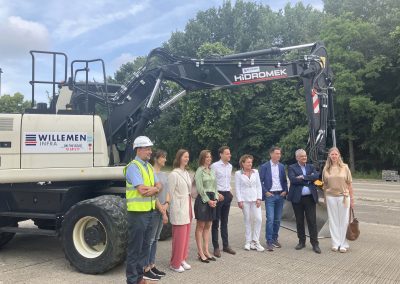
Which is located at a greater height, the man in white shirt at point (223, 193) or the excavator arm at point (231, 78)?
the excavator arm at point (231, 78)

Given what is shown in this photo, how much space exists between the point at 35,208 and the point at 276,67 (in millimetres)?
5373

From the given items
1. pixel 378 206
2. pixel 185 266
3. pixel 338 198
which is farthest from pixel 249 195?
pixel 378 206

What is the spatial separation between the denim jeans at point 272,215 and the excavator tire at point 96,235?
2659mm

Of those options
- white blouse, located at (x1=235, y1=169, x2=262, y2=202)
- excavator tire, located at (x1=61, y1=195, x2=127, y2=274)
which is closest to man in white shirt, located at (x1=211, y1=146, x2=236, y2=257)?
white blouse, located at (x1=235, y1=169, x2=262, y2=202)

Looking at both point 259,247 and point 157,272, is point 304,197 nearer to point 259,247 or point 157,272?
point 259,247

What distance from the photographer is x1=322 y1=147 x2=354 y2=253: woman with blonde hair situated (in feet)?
24.3

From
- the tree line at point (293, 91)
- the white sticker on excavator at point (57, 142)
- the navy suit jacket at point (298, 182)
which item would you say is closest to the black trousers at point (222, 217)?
the navy suit jacket at point (298, 182)

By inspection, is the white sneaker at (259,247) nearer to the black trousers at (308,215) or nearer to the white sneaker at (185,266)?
the black trousers at (308,215)

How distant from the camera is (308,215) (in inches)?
293

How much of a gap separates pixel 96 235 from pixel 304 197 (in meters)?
3.59

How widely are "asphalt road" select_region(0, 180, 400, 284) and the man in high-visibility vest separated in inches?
28.4

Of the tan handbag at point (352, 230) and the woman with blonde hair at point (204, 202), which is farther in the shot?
the tan handbag at point (352, 230)

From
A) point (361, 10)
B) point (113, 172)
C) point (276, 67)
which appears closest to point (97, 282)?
point (113, 172)

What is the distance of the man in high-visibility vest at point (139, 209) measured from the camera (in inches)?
203
